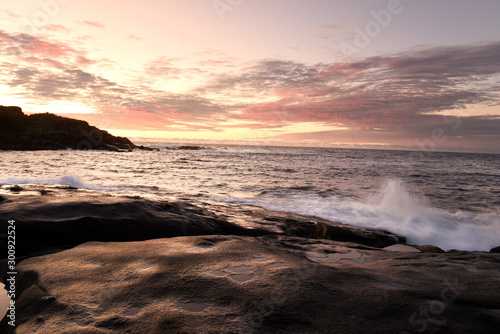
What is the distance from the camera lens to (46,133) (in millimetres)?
55375

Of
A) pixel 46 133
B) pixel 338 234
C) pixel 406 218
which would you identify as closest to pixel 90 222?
pixel 338 234

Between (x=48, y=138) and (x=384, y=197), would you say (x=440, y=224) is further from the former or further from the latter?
(x=48, y=138)

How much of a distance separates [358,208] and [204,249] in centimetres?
970

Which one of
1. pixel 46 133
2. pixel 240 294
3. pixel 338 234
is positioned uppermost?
pixel 46 133

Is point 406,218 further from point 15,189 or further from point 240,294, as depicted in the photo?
point 15,189

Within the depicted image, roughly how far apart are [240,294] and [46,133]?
67.3m

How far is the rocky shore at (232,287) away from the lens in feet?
7.83

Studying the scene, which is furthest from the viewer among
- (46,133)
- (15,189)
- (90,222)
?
(46,133)

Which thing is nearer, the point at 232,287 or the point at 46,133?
the point at 232,287

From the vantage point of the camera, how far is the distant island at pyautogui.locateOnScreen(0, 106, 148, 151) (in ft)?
165

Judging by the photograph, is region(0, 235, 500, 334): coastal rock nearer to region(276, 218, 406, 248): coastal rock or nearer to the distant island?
region(276, 218, 406, 248): coastal rock

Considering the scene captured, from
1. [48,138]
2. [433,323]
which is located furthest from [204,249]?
[48,138]

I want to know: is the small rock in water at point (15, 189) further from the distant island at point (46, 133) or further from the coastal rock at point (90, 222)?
the distant island at point (46, 133)

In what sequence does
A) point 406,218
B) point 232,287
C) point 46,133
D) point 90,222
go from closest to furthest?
point 232,287, point 90,222, point 406,218, point 46,133
